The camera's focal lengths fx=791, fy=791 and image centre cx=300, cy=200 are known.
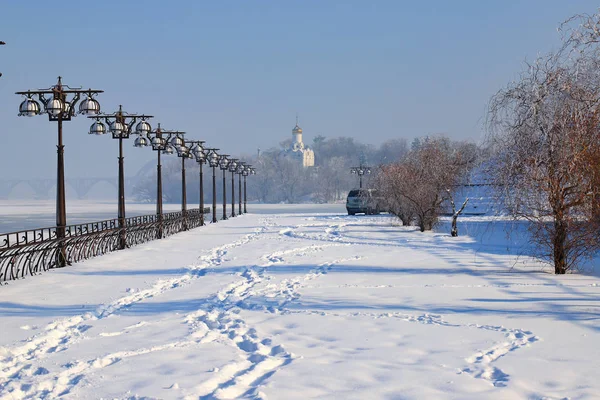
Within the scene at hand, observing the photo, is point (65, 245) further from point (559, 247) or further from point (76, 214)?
point (76, 214)

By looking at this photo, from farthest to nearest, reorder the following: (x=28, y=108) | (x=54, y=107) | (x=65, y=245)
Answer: (x=65, y=245)
(x=54, y=107)
(x=28, y=108)

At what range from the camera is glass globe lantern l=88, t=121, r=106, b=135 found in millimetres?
26078

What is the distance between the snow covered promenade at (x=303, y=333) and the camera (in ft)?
25.7

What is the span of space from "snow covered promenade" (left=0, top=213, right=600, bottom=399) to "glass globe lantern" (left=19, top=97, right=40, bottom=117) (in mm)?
4301

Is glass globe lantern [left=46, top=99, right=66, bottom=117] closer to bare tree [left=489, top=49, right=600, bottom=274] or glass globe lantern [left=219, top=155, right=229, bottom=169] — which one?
bare tree [left=489, top=49, right=600, bottom=274]

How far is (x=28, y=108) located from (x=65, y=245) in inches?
155

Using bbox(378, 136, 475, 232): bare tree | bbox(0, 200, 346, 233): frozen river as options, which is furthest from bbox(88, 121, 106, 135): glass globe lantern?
bbox(0, 200, 346, 233): frozen river

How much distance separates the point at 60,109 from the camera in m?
21.4

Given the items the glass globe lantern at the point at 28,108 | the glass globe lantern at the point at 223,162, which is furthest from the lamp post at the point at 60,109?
the glass globe lantern at the point at 223,162

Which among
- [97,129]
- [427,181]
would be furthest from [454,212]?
[97,129]

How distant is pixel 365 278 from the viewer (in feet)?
59.0

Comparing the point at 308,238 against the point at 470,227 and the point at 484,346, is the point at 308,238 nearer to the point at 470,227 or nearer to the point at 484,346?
the point at 470,227

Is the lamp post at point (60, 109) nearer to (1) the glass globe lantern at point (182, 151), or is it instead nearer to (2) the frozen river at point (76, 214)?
(1) the glass globe lantern at point (182, 151)

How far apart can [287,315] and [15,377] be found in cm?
498
